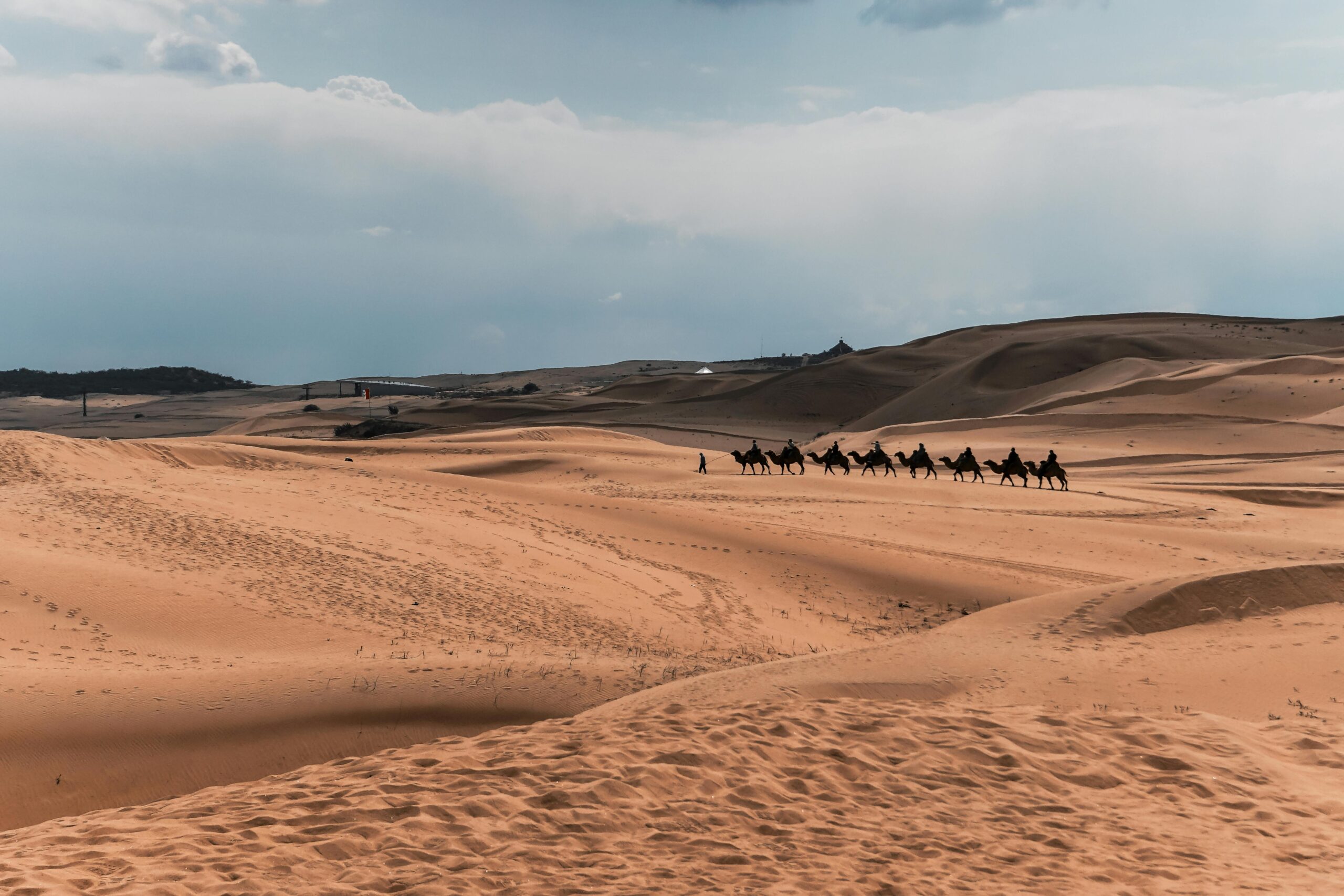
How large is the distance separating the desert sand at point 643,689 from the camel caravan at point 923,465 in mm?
2285

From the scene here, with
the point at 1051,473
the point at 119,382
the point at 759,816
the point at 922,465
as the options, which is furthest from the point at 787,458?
the point at 119,382

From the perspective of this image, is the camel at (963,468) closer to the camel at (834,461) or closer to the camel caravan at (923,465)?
the camel caravan at (923,465)

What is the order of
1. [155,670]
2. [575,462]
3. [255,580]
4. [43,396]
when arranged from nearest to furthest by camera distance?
[155,670]
[255,580]
[575,462]
[43,396]

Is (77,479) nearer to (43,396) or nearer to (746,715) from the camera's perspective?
(746,715)

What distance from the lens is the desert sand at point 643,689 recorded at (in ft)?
17.8

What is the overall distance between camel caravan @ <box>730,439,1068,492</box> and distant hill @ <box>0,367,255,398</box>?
94.9 meters

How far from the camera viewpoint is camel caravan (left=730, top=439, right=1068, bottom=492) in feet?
84.0

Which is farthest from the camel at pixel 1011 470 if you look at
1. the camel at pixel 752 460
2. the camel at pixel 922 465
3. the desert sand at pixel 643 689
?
the camel at pixel 752 460

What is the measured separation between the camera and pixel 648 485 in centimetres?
2769

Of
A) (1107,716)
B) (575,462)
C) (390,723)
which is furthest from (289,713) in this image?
(575,462)

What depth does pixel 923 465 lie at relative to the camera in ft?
92.8

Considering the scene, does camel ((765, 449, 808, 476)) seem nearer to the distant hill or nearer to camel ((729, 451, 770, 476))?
camel ((729, 451, 770, 476))

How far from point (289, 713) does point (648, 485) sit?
1999 cm

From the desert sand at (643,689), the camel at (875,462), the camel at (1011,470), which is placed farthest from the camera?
the camel at (875,462)
